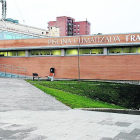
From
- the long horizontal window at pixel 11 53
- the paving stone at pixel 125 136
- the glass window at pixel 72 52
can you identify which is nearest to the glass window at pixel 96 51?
the glass window at pixel 72 52

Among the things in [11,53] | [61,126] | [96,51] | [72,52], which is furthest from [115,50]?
[61,126]

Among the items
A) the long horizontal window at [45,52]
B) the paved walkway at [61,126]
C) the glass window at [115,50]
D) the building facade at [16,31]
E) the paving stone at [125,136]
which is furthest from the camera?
the building facade at [16,31]

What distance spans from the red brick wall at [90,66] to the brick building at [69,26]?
260 feet

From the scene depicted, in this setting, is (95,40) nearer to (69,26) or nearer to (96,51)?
(96,51)

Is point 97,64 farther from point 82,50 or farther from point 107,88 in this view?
point 107,88

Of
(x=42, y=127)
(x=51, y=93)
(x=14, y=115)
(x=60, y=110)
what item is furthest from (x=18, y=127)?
(x=51, y=93)

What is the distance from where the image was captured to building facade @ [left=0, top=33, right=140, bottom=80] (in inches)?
1023

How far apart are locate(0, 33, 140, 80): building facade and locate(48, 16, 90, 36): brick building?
257ft

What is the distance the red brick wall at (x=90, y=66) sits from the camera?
1020 inches

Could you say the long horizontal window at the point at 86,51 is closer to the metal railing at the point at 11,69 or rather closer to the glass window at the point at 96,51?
the glass window at the point at 96,51

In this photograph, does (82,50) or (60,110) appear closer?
(60,110)

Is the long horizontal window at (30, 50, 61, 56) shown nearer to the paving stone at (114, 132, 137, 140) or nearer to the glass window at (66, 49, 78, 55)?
the glass window at (66, 49, 78, 55)

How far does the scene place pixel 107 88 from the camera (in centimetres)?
2114

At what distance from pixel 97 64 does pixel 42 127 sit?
19594 mm
